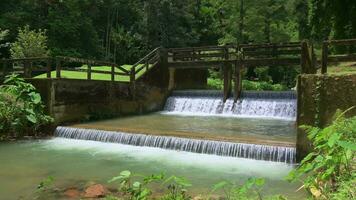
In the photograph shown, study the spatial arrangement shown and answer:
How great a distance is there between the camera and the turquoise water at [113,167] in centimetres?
755

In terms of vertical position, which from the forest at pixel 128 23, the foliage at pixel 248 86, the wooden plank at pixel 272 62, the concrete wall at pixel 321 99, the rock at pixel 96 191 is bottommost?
A: the foliage at pixel 248 86

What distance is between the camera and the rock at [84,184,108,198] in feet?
22.0

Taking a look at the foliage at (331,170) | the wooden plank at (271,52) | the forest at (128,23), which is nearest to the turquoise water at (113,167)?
the foliage at (331,170)

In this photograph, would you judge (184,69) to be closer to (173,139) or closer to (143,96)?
(143,96)

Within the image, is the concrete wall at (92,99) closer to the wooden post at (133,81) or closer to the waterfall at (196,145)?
the wooden post at (133,81)

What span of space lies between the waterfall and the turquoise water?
0.65ft

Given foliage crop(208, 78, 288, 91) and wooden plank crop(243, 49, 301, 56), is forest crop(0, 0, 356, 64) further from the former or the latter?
wooden plank crop(243, 49, 301, 56)

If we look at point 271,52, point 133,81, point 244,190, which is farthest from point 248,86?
point 244,190

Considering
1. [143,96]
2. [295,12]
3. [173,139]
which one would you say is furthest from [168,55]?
[295,12]

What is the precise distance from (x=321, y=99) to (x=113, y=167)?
16.2ft

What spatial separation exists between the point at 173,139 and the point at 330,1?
11311mm

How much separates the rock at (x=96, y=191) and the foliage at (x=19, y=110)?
6.96 meters

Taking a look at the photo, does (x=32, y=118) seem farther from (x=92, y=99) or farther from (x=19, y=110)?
(x=92, y=99)

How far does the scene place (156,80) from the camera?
66.0 ft
